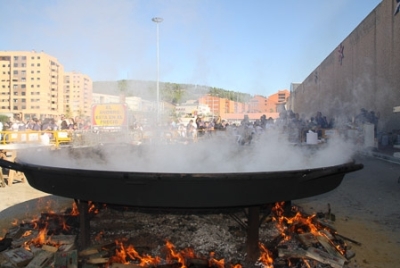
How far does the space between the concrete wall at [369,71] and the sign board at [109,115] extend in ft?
37.4

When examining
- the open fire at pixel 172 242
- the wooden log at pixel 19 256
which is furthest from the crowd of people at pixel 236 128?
the wooden log at pixel 19 256

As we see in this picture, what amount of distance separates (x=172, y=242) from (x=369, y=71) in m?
15.6

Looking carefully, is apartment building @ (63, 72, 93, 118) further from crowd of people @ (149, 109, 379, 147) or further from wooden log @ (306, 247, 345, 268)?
wooden log @ (306, 247, 345, 268)

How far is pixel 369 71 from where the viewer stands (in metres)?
15.3

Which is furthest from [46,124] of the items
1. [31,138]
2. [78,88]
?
[78,88]

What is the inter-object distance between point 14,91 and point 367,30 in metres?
16.2

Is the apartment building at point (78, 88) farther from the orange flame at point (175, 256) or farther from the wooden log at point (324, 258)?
the wooden log at point (324, 258)

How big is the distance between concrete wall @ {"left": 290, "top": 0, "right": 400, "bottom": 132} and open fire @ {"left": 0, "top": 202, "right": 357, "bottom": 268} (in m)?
11.4

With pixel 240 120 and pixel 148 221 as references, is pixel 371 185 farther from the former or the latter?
pixel 148 221

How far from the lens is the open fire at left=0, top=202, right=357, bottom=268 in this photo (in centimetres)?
263

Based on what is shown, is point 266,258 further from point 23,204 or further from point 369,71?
point 369,71

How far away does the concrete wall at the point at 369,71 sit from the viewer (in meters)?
12.8

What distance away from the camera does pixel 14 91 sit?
5.21m

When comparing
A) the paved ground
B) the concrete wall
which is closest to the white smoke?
the paved ground
